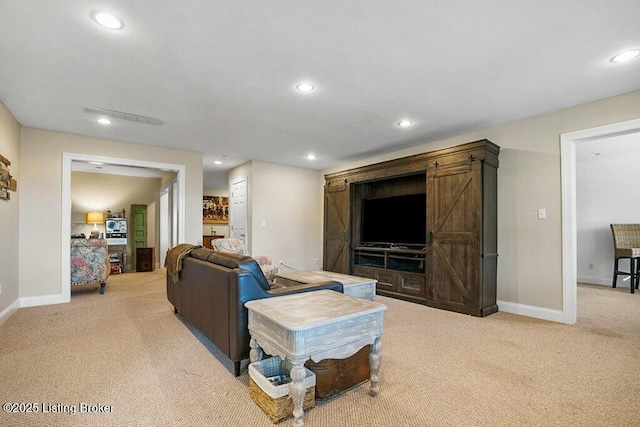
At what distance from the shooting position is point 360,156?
5.88 metres

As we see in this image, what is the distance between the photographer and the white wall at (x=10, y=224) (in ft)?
11.1

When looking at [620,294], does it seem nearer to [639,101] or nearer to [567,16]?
[639,101]

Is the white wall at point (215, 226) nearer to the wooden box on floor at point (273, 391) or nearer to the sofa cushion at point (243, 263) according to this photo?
the sofa cushion at point (243, 263)

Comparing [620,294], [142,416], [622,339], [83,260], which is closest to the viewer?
[142,416]

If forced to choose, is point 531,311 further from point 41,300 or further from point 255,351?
point 41,300

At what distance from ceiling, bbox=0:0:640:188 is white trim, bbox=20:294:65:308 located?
2.29m

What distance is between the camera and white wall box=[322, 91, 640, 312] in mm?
3488

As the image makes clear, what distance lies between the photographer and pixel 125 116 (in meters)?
3.75

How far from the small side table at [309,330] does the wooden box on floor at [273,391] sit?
8 cm

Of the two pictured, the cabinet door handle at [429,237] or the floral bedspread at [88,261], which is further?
the floral bedspread at [88,261]

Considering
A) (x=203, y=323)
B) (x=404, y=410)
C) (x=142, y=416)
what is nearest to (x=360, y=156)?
(x=203, y=323)

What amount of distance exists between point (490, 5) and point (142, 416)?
3115 mm

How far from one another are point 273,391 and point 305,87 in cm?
254

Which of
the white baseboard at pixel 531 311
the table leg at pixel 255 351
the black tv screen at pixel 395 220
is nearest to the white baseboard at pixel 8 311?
the table leg at pixel 255 351
